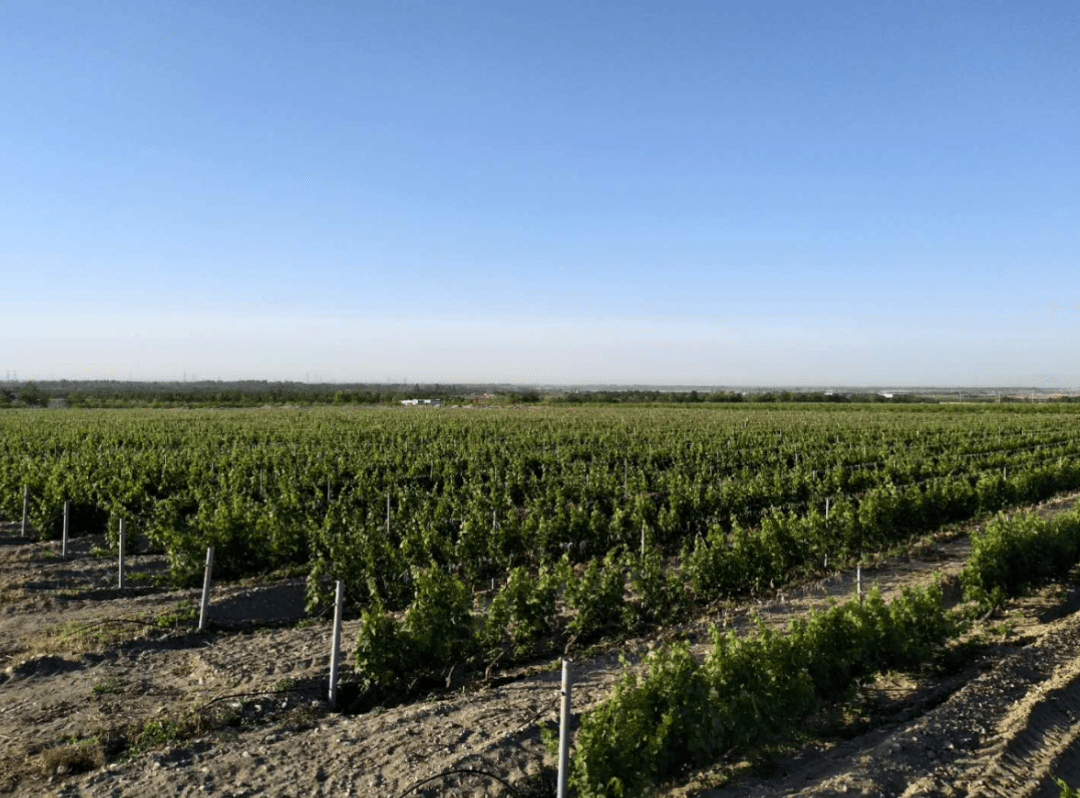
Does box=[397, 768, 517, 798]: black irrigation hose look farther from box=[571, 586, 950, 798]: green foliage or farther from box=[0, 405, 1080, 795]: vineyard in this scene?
box=[0, 405, 1080, 795]: vineyard

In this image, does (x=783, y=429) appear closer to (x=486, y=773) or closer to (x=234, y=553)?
(x=234, y=553)

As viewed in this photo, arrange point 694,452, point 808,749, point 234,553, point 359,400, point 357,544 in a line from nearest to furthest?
1. point 808,749
2. point 357,544
3. point 234,553
4. point 694,452
5. point 359,400

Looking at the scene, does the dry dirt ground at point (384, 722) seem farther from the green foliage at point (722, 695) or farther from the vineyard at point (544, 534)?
the vineyard at point (544, 534)

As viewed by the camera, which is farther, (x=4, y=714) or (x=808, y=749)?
(x=4, y=714)

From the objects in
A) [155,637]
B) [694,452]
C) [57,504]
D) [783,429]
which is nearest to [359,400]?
[783,429]

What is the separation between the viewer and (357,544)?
11.0 metres

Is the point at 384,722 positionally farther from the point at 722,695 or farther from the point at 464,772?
the point at 722,695

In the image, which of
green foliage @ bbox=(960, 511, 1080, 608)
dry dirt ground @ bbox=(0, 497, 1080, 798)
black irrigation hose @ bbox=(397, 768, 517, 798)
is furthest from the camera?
green foliage @ bbox=(960, 511, 1080, 608)

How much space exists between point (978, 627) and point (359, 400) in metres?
93.6

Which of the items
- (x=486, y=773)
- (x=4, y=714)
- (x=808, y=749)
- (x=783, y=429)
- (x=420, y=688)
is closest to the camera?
(x=486, y=773)

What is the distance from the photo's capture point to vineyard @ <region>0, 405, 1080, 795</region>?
7.46 meters

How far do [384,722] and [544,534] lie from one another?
6984 millimetres

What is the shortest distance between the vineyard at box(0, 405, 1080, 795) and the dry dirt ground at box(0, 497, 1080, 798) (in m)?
0.43

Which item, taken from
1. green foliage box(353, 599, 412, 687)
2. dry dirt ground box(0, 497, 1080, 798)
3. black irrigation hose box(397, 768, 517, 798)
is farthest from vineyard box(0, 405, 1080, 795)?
black irrigation hose box(397, 768, 517, 798)
